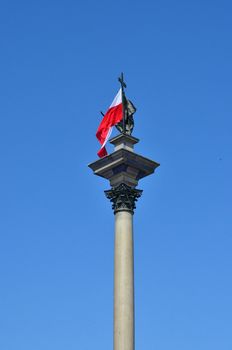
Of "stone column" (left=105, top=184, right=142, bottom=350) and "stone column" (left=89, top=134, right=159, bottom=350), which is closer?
"stone column" (left=105, top=184, right=142, bottom=350)

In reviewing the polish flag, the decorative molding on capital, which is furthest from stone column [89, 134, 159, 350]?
the polish flag

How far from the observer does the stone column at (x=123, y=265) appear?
93.5 feet

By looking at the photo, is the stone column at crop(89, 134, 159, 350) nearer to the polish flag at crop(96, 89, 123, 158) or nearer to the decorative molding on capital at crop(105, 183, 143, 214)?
the decorative molding on capital at crop(105, 183, 143, 214)

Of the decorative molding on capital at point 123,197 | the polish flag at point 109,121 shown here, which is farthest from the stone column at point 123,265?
the polish flag at point 109,121

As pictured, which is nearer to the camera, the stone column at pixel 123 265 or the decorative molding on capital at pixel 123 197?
the stone column at pixel 123 265

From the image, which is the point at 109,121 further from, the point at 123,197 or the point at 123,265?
the point at 123,265

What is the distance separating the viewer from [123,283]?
29250 millimetres

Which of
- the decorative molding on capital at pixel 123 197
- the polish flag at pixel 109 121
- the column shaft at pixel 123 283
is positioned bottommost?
the column shaft at pixel 123 283

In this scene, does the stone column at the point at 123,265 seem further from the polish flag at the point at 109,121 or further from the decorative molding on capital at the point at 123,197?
the polish flag at the point at 109,121

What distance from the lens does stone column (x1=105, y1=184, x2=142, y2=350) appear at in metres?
28.5

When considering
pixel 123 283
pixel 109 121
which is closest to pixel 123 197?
pixel 123 283

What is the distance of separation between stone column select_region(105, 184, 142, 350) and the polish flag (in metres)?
3.19

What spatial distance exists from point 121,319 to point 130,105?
11020 millimetres

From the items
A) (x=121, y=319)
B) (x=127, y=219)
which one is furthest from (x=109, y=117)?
(x=121, y=319)
